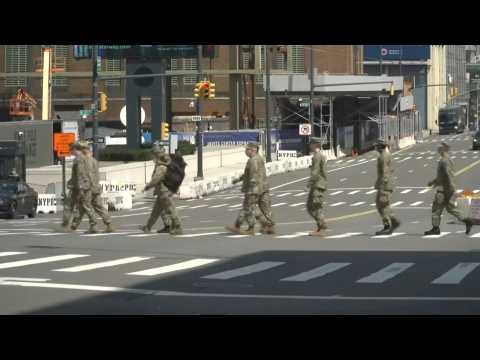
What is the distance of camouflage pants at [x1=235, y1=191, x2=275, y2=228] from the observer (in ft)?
65.6

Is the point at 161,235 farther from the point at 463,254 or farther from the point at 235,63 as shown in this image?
the point at 235,63

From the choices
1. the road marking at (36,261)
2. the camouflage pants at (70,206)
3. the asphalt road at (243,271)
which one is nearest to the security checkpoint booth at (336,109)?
the asphalt road at (243,271)

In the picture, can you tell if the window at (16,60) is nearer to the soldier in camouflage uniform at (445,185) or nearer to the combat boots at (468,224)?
the combat boots at (468,224)

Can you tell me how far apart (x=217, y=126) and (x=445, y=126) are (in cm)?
3757

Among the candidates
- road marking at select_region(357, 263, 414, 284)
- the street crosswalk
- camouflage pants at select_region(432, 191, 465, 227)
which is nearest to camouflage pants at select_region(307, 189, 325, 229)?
camouflage pants at select_region(432, 191, 465, 227)

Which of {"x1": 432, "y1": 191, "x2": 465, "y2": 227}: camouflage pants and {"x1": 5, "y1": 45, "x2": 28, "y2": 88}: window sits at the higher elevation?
{"x1": 5, "y1": 45, "x2": 28, "y2": 88}: window

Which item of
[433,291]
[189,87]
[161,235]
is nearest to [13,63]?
[189,87]

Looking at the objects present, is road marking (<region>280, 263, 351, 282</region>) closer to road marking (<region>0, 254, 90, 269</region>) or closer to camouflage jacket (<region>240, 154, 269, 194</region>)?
road marking (<region>0, 254, 90, 269</region>)

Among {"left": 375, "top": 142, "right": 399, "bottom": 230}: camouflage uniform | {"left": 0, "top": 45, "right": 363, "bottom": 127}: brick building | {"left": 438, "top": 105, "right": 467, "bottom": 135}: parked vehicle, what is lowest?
{"left": 375, "top": 142, "right": 399, "bottom": 230}: camouflage uniform

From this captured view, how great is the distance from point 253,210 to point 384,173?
2647 mm

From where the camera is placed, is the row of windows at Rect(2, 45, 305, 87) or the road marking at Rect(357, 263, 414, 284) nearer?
the road marking at Rect(357, 263, 414, 284)

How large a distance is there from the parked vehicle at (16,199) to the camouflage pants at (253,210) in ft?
47.8

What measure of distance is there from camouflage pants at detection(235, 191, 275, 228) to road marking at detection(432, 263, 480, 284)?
5049 millimetres
